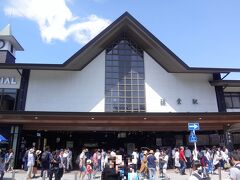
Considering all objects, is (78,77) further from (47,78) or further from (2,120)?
(2,120)

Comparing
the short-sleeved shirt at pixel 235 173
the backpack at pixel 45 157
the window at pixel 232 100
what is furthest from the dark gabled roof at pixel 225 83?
the short-sleeved shirt at pixel 235 173

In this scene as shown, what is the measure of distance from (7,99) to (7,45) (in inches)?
242

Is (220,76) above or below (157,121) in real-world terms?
above

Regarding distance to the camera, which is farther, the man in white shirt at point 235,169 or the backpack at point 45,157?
the backpack at point 45,157

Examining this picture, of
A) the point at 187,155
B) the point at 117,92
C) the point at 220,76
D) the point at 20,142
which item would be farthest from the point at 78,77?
the point at 220,76

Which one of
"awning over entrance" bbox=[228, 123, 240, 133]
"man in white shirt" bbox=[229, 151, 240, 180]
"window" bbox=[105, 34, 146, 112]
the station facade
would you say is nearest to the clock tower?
the station facade

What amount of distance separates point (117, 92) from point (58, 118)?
5.65 meters

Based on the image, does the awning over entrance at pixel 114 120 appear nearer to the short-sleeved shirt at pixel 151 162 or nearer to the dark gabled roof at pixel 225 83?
the dark gabled roof at pixel 225 83

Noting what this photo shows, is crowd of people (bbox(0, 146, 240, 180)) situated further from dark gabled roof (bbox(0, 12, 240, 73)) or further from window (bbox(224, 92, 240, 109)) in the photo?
window (bbox(224, 92, 240, 109))

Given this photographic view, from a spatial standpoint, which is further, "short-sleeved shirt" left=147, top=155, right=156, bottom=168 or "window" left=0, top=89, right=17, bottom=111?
"window" left=0, top=89, right=17, bottom=111

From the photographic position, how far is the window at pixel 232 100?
23634 mm

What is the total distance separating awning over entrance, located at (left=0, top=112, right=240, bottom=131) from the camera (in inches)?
695

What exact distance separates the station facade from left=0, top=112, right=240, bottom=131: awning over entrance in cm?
14

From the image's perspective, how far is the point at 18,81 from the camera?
70.8ft
